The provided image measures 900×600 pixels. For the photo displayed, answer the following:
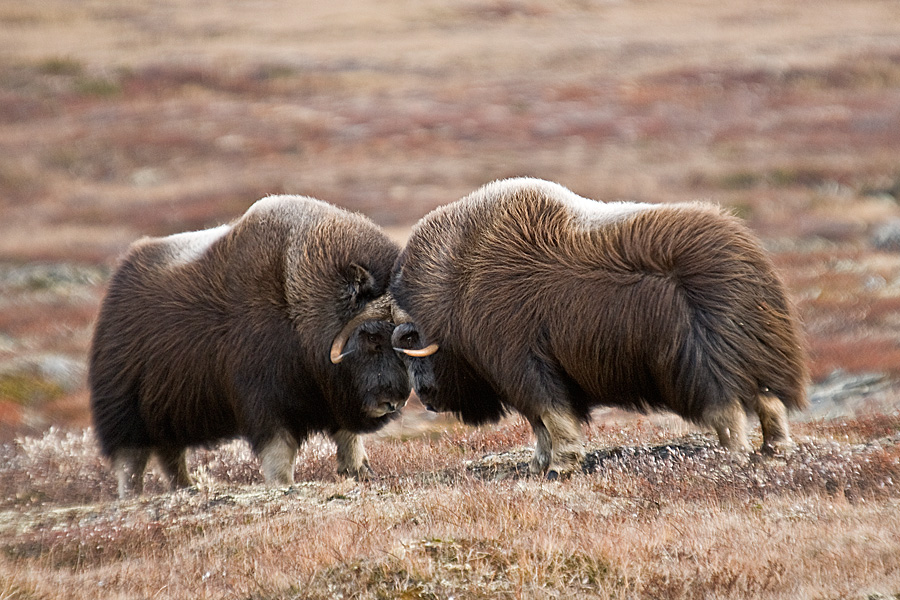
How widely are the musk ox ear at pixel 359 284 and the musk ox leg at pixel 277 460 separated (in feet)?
3.02

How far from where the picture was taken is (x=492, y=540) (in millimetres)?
3961

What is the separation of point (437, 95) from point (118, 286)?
102ft

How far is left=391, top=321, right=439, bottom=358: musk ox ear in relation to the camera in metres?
5.87

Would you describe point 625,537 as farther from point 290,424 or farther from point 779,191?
point 779,191

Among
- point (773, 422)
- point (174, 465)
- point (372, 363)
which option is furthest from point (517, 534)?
point (174, 465)

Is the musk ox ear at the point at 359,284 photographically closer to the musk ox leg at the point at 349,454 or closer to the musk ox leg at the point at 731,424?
the musk ox leg at the point at 349,454

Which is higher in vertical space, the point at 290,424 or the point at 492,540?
the point at 492,540

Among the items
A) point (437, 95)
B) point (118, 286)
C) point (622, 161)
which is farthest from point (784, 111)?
point (118, 286)

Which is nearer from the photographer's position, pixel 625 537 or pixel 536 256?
pixel 625 537

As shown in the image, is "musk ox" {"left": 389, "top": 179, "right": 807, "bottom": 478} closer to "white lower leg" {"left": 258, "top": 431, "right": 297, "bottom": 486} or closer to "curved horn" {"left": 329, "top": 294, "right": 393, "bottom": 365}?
"curved horn" {"left": 329, "top": 294, "right": 393, "bottom": 365}

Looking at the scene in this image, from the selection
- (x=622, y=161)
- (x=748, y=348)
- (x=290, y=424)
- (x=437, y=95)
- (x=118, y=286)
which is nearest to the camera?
(x=748, y=348)

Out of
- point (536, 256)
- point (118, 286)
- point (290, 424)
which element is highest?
point (536, 256)

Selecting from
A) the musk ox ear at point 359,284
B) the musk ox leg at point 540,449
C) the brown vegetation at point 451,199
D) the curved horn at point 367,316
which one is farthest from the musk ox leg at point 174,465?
the musk ox leg at point 540,449

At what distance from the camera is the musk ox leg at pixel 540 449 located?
18.2 feet
